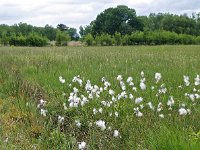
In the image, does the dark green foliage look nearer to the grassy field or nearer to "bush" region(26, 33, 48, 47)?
"bush" region(26, 33, 48, 47)

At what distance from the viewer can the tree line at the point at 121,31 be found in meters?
80.8

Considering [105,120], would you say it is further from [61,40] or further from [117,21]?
[117,21]

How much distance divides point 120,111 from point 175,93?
5.71ft

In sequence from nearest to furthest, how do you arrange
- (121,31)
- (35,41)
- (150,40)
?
(150,40) < (35,41) < (121,31)

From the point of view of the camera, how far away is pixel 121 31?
108m

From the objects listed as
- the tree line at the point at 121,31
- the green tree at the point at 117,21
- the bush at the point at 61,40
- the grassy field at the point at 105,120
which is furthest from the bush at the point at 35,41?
the grassy field at the point at 105,120

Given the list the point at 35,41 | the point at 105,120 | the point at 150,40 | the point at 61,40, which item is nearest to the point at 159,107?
the point at 105,120

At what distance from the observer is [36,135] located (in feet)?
21.9

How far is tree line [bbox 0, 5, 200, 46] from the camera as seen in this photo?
265ft

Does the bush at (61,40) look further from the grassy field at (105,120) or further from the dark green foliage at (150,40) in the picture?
the grassy field at (105,120)

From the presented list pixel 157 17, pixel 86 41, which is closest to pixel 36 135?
pixel 86 41

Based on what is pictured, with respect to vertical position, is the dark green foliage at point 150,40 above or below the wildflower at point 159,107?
below

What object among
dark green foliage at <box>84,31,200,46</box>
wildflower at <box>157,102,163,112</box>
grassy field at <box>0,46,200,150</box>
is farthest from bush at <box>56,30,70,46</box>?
wildflower at <box>157,102,163,112</box>

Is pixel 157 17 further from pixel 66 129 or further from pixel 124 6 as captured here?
pixel 66 129
